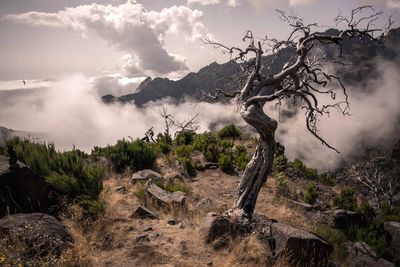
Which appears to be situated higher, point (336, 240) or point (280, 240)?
point (280, 240)

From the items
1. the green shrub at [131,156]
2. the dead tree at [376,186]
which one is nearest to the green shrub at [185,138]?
the green shrub at [131,156]

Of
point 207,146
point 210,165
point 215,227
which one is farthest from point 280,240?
point 207,146

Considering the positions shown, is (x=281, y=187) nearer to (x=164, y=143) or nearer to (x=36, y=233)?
(x=164, y=143)

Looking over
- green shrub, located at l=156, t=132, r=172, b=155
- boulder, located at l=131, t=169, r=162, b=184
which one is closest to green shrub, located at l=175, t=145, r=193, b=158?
green shrub, located at l=156, t=132, r=172, b=155

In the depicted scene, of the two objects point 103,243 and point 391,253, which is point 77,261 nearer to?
point 103,243

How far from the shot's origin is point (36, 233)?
5168mm

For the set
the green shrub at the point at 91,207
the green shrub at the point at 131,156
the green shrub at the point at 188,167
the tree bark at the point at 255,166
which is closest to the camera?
the green shrub at the point at 91,207

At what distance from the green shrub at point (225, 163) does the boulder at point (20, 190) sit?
8276mm

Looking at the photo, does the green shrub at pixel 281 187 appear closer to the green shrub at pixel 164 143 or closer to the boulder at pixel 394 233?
the boulder at pixel 394 233

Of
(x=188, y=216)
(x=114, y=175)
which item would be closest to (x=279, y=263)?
(x=188, y=216)

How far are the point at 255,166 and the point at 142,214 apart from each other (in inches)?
118

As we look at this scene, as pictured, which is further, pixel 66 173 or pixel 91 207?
pixel 66 173

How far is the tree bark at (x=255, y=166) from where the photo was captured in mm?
7280

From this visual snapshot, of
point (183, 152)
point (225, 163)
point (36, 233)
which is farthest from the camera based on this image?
point (183, 152)
